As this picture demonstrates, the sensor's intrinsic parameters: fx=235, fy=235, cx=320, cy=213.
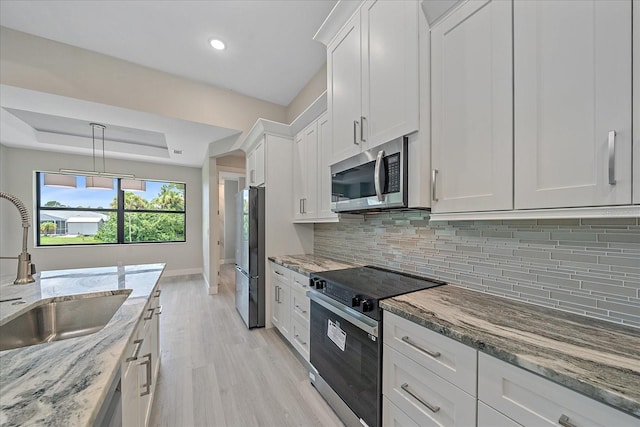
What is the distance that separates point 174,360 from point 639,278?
10.4 feet

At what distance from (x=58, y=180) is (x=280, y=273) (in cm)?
548

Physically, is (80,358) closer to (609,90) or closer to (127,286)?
(127,286)

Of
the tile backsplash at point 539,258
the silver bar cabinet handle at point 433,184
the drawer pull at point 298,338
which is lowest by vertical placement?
the drawer pull at point 298,338

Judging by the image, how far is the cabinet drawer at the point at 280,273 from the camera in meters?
2.46

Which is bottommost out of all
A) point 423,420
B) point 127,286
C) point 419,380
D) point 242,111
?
point 423,420

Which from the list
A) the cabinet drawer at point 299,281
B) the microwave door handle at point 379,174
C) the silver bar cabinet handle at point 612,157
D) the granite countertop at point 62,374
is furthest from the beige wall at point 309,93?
the granite countertop at point 62,374

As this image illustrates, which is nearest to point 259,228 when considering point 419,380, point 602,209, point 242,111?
point 242,111

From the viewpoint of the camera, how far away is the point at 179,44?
257cm

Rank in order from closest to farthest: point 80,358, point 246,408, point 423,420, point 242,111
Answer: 1. point 80,358
2. point 423,420
3. point 246,408
4. point 242,111

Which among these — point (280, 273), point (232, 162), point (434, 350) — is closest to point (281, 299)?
point (280, 273)

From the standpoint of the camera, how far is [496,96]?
1.07 m

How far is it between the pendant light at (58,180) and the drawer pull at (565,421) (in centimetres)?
729

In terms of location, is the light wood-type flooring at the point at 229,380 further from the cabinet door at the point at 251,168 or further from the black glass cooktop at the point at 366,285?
the cabinet door at the point at 251,168

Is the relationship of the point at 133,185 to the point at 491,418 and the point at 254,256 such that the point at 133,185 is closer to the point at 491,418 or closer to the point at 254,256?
the point at 254,256
